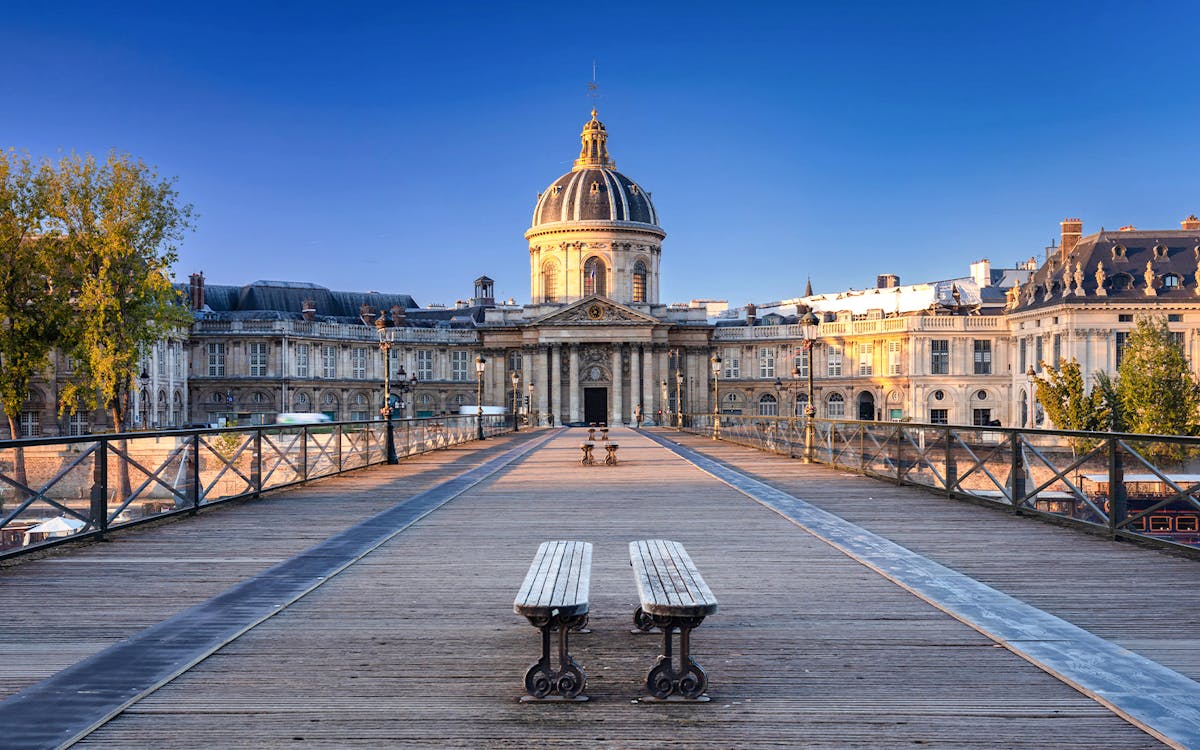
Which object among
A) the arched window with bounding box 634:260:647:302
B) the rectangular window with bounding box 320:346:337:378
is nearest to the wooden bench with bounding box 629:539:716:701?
the rectangular window with bounding box 320:346:337:378

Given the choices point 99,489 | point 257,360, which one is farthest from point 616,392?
point 99,489

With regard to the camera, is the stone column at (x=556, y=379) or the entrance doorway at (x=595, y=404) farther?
the entrance doorway at (x=595, y=404)

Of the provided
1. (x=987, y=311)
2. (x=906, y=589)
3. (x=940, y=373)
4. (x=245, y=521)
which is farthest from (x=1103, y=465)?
(x=987, y=311)

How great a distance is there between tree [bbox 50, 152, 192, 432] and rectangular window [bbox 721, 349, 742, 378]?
202 feet

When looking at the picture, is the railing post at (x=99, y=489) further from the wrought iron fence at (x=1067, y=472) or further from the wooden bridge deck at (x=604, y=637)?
the wrought iron fence at (x=1067, y=472)

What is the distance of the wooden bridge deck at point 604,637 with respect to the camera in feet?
18.3

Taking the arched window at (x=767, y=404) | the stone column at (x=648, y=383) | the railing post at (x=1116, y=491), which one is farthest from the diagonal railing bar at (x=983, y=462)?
the arched window at (x=767, y=404)

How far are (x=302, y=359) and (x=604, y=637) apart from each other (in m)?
86.4

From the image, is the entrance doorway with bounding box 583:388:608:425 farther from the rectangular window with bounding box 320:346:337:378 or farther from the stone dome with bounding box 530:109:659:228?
the rectangular window with bounding box 320:346:337:378

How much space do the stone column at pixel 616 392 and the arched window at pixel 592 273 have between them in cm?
855

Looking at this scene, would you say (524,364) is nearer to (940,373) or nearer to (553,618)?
(940,373)

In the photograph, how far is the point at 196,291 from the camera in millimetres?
92312

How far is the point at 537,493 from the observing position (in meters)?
19.1

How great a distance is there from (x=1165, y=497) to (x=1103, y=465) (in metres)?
1.04
